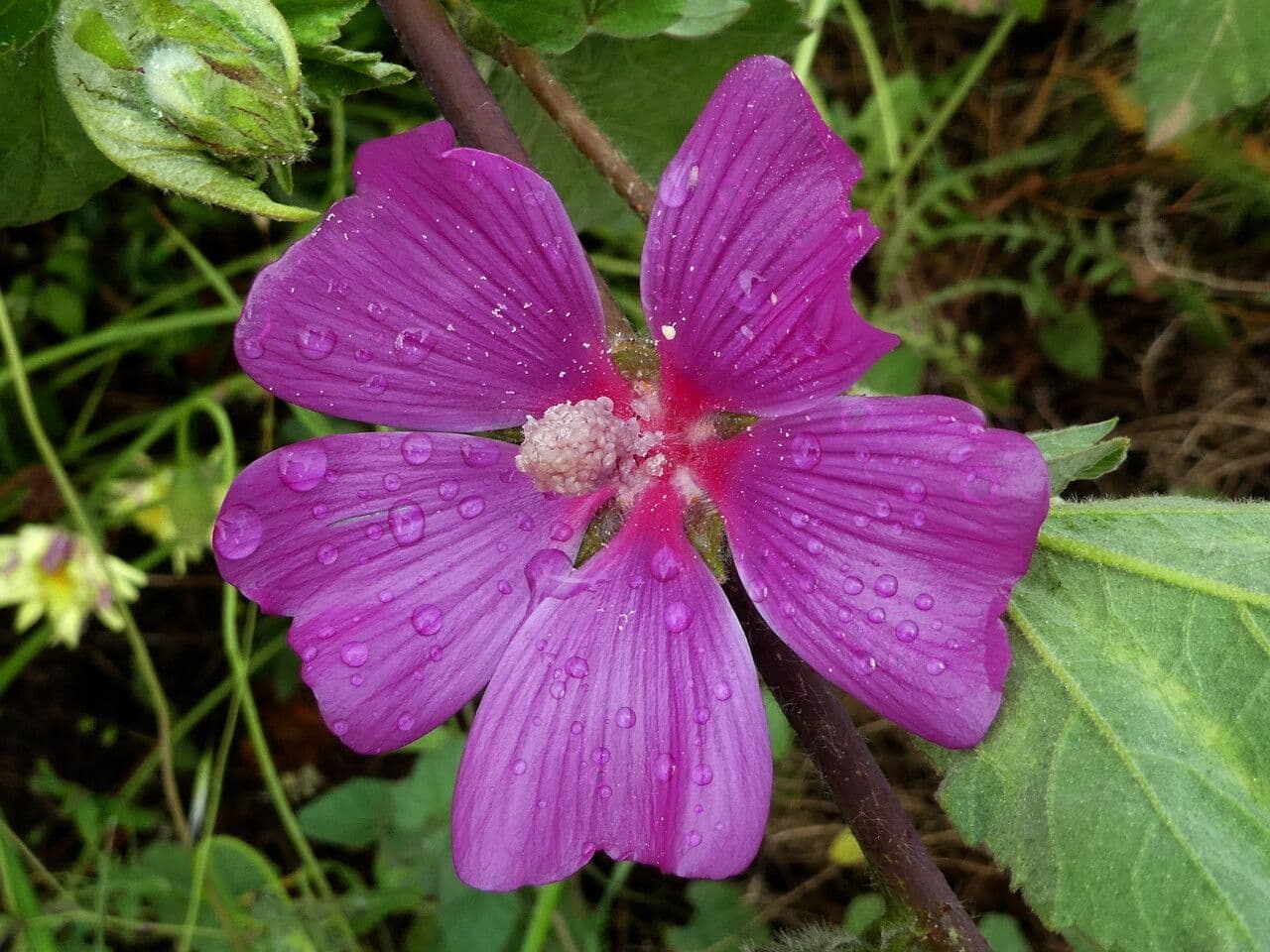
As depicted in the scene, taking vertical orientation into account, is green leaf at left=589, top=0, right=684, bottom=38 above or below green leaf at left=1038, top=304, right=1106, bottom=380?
above

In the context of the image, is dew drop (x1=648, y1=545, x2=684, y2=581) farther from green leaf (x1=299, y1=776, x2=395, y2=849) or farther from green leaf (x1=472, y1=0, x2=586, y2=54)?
green leaf (x1=299, y1=776, x2=395, y2=849)

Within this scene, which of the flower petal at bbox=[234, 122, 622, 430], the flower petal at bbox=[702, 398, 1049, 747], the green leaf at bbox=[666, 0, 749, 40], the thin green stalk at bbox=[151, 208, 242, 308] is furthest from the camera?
the thin green stalk at bbox=[151, 208, 242, 308]

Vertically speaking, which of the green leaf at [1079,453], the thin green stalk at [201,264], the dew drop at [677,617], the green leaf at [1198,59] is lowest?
the thin green stalk at [201,264]

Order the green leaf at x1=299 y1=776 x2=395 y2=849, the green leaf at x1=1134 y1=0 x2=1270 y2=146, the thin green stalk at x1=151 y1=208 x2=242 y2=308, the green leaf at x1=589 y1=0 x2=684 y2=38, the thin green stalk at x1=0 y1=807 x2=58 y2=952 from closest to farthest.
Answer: the green leaf at x1=589 y1=0 x2=684 y2=38, the green leaf at x1=1134 y1=0 x2=1270 y2=146, the thin green stalk at x1=0 y1=807 x2=58 y2=952, the thin green stalk at x1=151 y1=208 x2=242 y2=308, the green leaf at x1=299 y1=776 x2=395 y2=849

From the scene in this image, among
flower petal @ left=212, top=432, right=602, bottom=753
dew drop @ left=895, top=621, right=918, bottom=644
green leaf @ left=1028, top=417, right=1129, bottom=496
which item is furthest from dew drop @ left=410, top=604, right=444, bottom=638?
green leaf @ left=1028, top=417, right=1129, bottom=496

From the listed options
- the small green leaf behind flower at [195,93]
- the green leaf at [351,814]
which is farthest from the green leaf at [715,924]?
the small green leaf behind flower at [195,93]

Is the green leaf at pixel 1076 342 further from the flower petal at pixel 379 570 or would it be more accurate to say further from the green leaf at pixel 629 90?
the flower petal at pixel 379 570

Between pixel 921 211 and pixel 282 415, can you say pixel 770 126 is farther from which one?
pixel 282 415

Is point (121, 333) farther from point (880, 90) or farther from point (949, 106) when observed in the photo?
point (949, 106)
